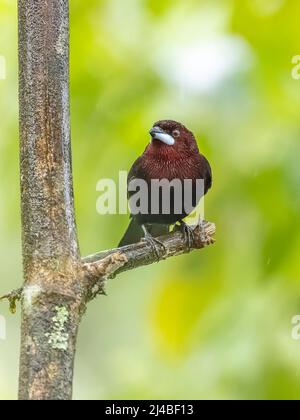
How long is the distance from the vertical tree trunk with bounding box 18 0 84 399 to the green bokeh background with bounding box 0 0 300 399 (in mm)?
699

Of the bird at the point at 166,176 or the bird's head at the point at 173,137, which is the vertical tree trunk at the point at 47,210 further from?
the bird at the point at 166,176

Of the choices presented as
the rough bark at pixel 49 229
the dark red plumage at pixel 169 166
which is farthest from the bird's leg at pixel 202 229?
the dark red plumage at pixel 169 166

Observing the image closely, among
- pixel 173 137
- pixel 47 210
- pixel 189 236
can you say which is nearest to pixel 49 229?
pixel 47 210

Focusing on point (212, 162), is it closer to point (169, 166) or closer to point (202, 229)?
point (202, 229)

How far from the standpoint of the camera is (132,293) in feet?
15.5

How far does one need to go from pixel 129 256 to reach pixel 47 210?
1.31ft

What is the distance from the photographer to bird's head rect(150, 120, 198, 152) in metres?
3.99

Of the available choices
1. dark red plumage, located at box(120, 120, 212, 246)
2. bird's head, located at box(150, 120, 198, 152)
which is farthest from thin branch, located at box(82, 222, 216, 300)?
dark red plumage, located at box(120, 120, 212, 246)

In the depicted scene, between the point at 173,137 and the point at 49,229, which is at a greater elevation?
the point at 173,137

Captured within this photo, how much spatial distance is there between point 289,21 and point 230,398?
1297mm

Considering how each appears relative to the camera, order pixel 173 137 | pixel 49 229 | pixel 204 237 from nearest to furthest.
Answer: pixel 49 229
pixel 204 237
pixel 173 137

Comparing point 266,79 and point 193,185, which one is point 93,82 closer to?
point 266,79

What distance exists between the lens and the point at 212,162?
324 centimetres

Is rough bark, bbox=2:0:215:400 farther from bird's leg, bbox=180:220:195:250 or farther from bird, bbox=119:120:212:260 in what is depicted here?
bird, bbox=119:120:212:260
